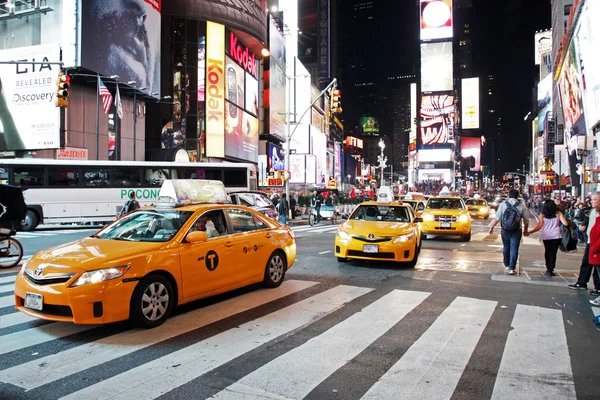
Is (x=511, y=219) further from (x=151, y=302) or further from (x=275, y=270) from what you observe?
(x=151, y=302)

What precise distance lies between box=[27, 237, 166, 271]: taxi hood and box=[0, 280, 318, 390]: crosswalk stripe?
86 centimetres

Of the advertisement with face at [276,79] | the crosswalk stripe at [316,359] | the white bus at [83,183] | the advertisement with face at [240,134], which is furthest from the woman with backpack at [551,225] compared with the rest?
the advertisement with face at [276,79]

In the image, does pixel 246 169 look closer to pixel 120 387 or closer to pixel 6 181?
pixel 6 181

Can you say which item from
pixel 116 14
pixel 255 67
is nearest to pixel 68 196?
pixel 116 14

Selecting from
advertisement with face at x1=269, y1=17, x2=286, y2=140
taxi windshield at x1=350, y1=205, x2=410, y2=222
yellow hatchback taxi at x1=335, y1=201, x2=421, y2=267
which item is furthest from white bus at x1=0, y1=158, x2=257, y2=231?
advertisement with face at x1=269, y1=17, x2=286, y2=140

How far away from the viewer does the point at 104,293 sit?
5.16 m

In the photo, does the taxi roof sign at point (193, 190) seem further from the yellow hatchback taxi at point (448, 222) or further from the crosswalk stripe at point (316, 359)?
the crosswalk stripe at point (316, 359)

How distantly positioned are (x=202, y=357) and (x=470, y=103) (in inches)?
6512

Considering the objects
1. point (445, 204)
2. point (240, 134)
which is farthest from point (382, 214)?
point (240, 134)

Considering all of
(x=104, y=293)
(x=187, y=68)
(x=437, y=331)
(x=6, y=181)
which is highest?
(x=187, y=68)

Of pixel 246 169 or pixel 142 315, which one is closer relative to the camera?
pixel 142 315

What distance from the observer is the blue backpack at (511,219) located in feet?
31.8

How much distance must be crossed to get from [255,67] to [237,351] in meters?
50.2

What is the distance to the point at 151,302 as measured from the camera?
223 inches
